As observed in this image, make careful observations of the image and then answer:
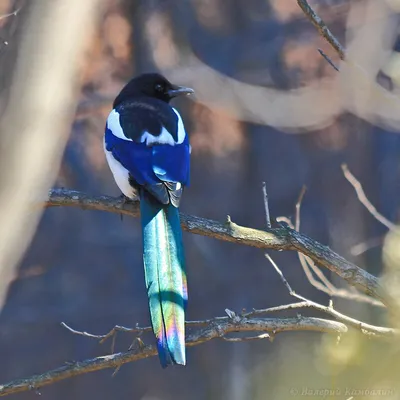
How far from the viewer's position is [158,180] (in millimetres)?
2688

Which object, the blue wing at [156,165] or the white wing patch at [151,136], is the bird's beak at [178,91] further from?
the blue wing at [156,165]

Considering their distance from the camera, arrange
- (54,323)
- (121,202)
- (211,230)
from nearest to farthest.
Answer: (211,230) < (121,202) < (54,323)

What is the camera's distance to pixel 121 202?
105 inches

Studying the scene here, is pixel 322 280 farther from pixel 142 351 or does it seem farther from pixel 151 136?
pixel 142 351

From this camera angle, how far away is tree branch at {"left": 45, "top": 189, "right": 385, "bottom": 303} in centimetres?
225

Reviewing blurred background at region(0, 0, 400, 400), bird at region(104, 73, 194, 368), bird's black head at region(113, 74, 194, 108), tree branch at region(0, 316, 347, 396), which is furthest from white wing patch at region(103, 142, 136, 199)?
blurred background at region(0, 0, 400, 400)

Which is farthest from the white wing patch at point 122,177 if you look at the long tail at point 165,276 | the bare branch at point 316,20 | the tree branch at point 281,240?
the bare branch at point 316,20

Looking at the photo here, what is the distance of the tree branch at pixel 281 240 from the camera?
7.38 ft

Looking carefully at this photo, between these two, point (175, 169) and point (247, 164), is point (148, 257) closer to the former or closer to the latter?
point (175, 169)

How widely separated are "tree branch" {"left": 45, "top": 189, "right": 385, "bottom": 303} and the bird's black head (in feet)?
3.08

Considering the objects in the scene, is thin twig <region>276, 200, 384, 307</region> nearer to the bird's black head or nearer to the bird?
the bird

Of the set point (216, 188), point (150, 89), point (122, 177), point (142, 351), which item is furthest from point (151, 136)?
point (216, 188)

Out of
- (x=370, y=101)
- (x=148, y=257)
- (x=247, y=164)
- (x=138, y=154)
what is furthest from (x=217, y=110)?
(x=148, y=257)

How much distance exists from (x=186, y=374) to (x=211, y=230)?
2.50 metres
